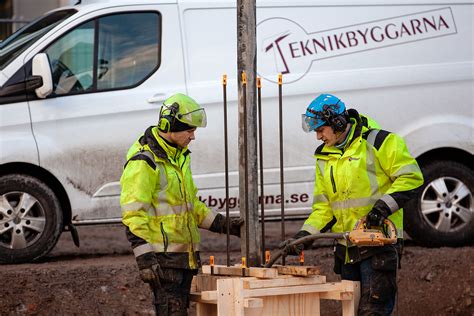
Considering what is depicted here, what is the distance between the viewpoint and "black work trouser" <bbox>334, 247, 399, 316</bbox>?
7598 mm

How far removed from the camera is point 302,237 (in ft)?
24.5

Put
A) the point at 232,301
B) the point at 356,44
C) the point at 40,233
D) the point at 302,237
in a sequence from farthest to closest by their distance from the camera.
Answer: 1. the point at 356,44
2. the point at 40,233
3. the point at 302,237
4. the point at 232,301

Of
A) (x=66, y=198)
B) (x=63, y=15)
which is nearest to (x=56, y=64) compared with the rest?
(x=63, y=15)

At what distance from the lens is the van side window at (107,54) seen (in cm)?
1009

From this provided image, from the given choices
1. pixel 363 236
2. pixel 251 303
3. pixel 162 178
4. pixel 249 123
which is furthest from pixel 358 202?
pixel 162 178

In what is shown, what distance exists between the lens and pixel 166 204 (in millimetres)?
7383

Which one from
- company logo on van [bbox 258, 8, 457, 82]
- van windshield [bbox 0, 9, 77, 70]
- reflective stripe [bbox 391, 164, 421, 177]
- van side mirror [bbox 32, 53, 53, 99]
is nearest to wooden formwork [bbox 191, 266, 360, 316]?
reflective stripe [bbox 391, 164, 421, 177]

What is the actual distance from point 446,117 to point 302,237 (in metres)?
3.62

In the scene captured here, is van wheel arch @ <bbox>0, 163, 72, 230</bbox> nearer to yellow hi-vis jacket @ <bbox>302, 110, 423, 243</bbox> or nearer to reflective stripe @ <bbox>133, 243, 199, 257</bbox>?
reflective stripe @ <bbox>133, 243, 199, 257</bbox>

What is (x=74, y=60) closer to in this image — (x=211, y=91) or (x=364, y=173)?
(x=211, y=91)

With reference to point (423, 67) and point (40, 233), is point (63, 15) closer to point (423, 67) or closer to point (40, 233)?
point (40, 233)

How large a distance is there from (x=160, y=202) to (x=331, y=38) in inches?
143

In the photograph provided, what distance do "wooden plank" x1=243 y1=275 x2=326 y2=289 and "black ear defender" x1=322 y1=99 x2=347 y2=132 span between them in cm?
97

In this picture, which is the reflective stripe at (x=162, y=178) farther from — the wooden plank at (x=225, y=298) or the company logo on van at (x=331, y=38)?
→ the company logo on van at (x=331, y=38)
